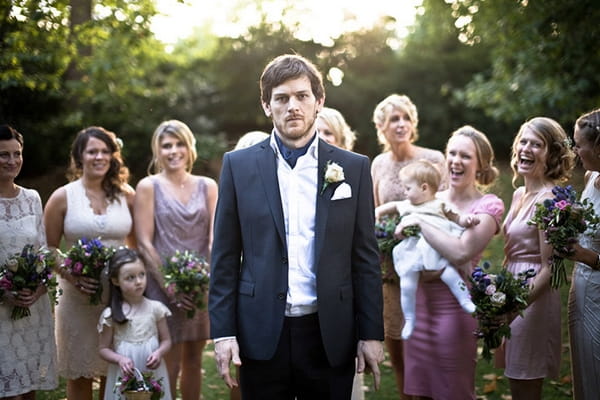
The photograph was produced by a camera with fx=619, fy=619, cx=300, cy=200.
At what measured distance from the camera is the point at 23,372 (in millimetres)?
4477

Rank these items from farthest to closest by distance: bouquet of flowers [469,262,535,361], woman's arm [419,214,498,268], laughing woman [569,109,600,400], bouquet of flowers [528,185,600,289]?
woman's arm [419,214,498,268] < bouquet of flowers [469,262,535,361] < laughing woman [569,109,600,400] < bouquet of flowers [528,185,600,289]

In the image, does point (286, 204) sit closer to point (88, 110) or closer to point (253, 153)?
point (253, 153)

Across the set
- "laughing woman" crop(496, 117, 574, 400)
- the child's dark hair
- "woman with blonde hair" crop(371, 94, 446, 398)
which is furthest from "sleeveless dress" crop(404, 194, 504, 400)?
the child's dark hair

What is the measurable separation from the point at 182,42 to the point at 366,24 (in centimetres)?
A: 696

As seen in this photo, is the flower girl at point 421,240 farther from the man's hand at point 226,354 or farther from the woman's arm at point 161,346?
the woman's arm at point 161,346

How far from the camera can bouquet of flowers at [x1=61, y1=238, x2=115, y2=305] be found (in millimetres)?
4680

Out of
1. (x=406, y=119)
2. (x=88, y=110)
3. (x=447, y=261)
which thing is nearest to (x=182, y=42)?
(x=88, y=110)

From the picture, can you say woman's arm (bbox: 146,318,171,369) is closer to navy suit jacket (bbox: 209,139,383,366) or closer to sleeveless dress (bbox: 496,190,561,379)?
navy suit jacket (bbox: 209,139,383,366)

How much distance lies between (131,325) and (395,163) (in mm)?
2706

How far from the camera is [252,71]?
23.4 meters

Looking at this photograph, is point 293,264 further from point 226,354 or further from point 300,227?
point 226,354

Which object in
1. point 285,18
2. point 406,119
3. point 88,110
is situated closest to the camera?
point 406,119

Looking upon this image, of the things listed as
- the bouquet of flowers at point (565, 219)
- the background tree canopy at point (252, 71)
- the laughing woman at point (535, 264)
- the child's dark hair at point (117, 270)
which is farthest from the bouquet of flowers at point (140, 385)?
the background tree canopy at point (252, 71)

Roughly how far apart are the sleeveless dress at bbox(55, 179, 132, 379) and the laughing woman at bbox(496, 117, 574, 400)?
3.14 meters
